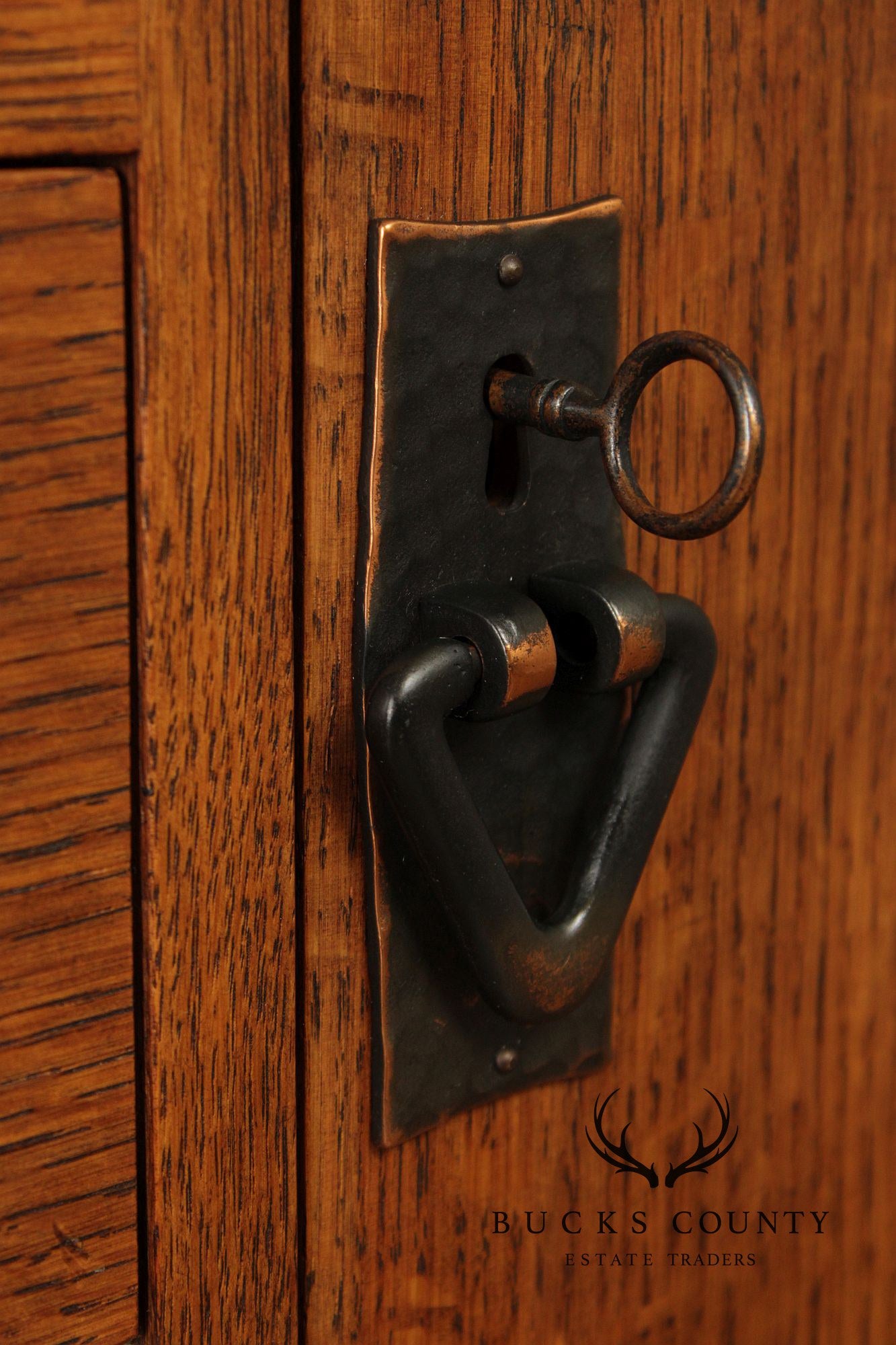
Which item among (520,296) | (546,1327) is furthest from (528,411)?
(546,1327)

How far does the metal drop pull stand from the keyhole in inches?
0.7

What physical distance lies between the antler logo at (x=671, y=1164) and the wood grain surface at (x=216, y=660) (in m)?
0.13

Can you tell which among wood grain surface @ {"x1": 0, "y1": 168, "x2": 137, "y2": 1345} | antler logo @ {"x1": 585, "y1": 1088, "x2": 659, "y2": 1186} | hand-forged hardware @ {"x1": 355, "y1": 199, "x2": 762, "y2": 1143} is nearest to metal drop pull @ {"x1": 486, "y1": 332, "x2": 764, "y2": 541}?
hand-forged hardware @ {"x1": 355, "y1": 199, "x2": 762, "y2": 1143}

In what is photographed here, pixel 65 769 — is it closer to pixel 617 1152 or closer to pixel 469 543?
pixel 469 543

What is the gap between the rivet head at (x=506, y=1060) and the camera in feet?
1.61

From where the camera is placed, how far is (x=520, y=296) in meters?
0.43

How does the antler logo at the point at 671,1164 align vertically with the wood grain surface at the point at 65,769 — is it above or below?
below

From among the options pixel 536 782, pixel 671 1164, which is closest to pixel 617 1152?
pixel 671 1164

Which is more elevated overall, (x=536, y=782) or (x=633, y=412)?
(x=633, y=412)

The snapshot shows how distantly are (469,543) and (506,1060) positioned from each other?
6.8 inches

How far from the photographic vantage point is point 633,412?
0.40 m

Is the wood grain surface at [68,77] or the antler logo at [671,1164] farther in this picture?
the antler logo at [671,1164]

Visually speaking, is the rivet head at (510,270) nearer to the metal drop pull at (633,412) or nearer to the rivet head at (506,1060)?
the metal drop pull at (633,412)

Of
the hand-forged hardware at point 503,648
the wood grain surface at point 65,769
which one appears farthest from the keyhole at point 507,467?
the wood grain surface at point 65,769
